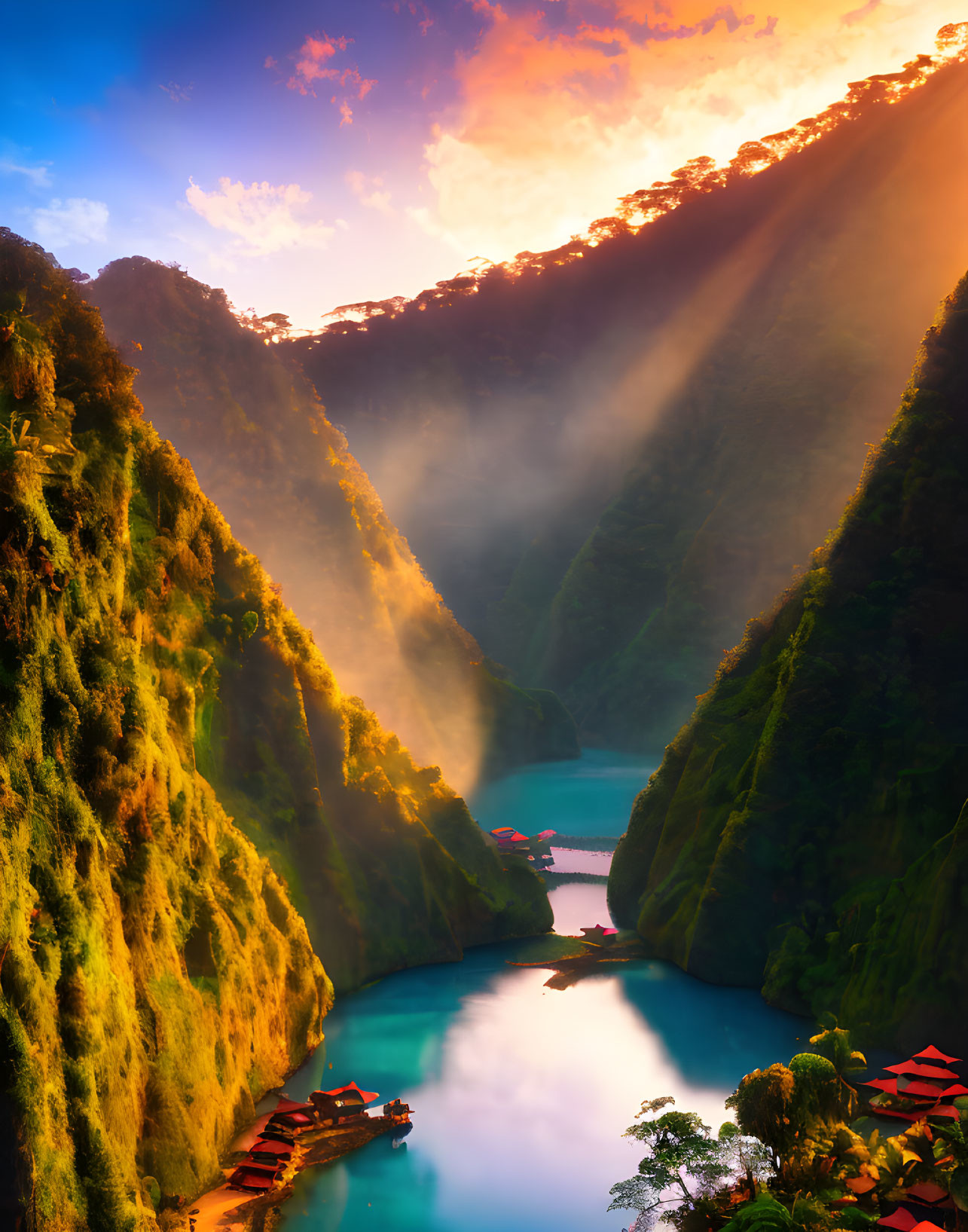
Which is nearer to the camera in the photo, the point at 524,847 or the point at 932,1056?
the point at 932,1056

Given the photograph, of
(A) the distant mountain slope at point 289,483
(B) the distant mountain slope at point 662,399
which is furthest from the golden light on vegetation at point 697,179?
(A) the distant mountain slope at point 289,483

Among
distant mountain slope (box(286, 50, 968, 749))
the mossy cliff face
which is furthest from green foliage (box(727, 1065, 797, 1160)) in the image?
distant mountain slope (box(286, 50, 968, 749))

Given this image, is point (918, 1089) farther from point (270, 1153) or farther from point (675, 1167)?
point (270, 1153)

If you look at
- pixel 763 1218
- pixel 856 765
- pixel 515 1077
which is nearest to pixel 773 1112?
pixel 763 1218

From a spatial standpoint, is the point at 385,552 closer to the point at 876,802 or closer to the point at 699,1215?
the point at 876,802

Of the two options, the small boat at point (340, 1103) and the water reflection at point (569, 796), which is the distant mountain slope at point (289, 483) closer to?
the water reflection at point (569, 796)

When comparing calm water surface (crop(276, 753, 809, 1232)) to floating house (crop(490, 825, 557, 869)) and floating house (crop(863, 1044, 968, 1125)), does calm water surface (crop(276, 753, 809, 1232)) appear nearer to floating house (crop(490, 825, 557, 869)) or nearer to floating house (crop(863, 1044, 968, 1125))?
floating house (crop(863, 1044, 968, 1125))
